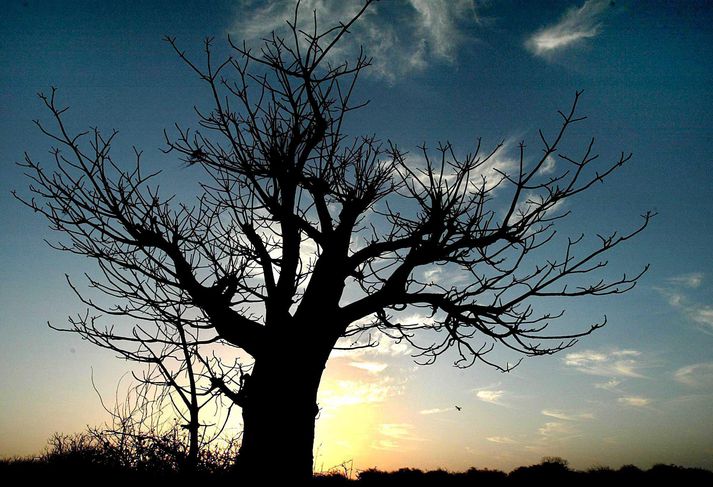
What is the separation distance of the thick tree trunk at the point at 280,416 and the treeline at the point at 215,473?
353 mm

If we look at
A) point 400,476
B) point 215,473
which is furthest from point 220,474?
point 400,476

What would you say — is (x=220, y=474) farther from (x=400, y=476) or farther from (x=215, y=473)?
(x=400, y=476)

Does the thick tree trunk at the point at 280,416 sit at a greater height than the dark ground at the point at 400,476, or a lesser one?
greater

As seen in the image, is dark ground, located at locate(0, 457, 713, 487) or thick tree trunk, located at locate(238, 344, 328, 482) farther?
dark ground, located at locate(0, 457, 713, 487)

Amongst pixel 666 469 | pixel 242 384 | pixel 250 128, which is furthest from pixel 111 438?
pixel 666 469

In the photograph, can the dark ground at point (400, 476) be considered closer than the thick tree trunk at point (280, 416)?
No

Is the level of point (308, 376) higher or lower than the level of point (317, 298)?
lower

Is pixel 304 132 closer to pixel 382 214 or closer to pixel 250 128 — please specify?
pixel 250 128

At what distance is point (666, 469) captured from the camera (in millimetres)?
4500

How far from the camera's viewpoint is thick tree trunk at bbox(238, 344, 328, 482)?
3.82 metres

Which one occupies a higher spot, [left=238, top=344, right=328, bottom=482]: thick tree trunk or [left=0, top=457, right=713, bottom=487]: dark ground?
[left=238, top=344, right=328, bottom=482]: thick tree trunk

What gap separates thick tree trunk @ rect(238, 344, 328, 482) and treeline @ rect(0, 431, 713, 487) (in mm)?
353

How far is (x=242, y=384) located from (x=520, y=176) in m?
3.26

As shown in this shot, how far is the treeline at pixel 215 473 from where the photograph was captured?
14.1 feet
